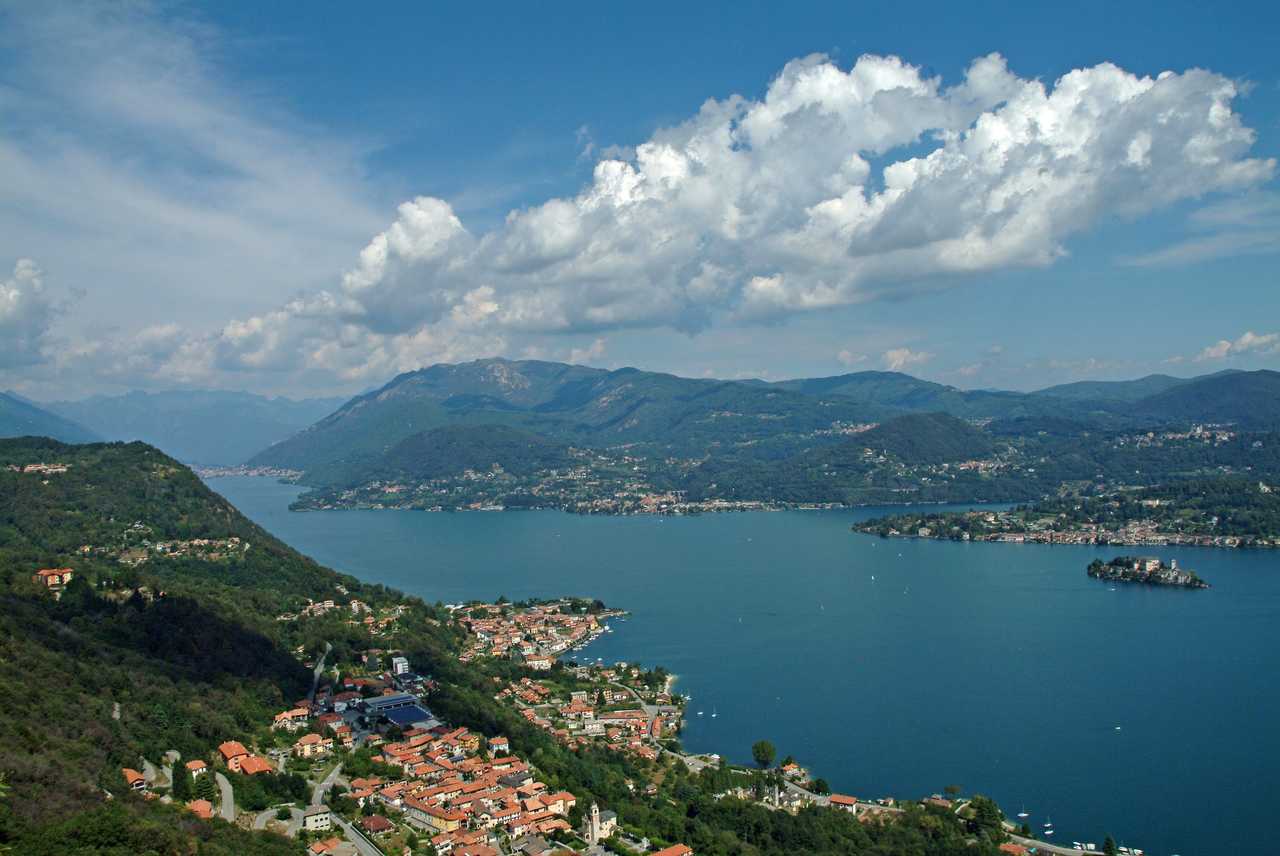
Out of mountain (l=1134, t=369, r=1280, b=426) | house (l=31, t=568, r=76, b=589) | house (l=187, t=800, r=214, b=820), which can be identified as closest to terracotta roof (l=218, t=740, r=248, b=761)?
house (l=187, t=800, r=214, b=820)

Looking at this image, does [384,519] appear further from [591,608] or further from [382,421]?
[382,421]

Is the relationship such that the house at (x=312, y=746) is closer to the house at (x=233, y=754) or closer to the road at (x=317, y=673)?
the house at (x=233, y=754)

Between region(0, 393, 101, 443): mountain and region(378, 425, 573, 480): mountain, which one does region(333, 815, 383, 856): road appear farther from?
region(0, 393, 101, 443): mountain

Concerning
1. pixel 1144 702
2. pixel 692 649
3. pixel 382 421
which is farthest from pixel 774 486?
pixel 382 421

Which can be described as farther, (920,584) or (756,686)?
(920,584)

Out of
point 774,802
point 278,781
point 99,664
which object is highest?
point 99,664

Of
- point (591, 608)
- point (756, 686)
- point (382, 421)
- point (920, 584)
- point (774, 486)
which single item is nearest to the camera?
point (756, 686)

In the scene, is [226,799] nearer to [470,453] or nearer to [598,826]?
[598,826]
